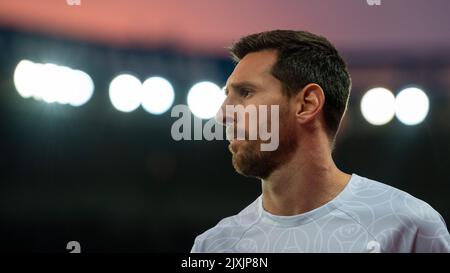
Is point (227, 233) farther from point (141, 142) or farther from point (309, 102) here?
point (141, 142)

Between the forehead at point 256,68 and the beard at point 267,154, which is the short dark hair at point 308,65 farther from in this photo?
the beard at point 267,154

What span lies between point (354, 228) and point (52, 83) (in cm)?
328

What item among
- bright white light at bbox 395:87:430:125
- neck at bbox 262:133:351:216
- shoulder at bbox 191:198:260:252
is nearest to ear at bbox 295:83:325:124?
neck at bbox 262:133:351:216

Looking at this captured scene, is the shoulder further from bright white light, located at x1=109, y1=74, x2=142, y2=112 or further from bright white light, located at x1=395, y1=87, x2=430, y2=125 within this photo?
bright white light, located at x1=109, y1=74, x2=142, y2=112

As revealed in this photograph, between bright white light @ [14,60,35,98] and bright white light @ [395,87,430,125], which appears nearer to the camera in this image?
bright white light @ [395,87,430,125]

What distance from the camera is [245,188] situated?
5988mm

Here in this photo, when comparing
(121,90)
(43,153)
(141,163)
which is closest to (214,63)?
(121,90)

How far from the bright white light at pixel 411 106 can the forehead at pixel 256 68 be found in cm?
276

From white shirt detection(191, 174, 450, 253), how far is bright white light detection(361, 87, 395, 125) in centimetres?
279

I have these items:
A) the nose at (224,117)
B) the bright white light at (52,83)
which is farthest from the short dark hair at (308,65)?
the bright white light at (52,83)

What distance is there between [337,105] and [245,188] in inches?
138

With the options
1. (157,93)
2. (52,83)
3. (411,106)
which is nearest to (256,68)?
(52,83)

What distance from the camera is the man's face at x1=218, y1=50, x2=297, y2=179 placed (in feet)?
8.09
